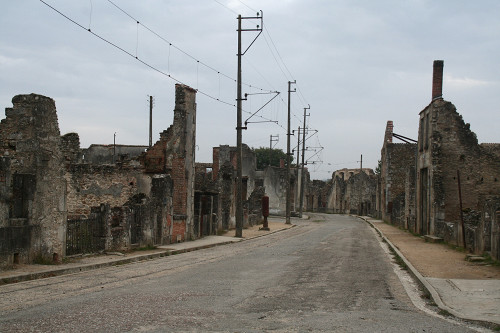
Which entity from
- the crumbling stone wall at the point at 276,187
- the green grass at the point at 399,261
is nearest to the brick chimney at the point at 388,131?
the crumbling stone wall at the point at 276,187

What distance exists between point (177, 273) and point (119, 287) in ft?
9.68

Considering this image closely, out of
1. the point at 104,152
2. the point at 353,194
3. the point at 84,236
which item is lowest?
the point at 84,236

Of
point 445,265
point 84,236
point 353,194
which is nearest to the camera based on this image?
point 445,265

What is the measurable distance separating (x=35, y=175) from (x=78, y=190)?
499 inches

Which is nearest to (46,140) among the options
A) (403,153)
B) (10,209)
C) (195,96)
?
(10,209)

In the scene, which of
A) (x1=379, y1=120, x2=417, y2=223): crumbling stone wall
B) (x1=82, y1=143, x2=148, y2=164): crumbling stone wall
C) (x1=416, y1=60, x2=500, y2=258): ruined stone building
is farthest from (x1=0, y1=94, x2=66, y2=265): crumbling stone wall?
(x1=379, y1=120, x2=417, y2=223): crumbling stone wall

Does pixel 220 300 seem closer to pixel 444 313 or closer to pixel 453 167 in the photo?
pixel 444 313

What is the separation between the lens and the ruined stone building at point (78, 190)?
15688mm

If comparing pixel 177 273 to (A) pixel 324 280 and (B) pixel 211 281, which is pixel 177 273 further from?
(A) pixel 324 280

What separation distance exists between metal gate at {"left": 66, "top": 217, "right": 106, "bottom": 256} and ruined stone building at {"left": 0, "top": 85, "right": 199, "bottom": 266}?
31 millimetres

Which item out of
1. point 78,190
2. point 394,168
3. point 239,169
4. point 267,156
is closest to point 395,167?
point 394,168

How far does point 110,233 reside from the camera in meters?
20.2

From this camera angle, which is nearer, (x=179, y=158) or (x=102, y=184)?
(x=179, y=158)

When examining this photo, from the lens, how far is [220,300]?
34.7 ft
